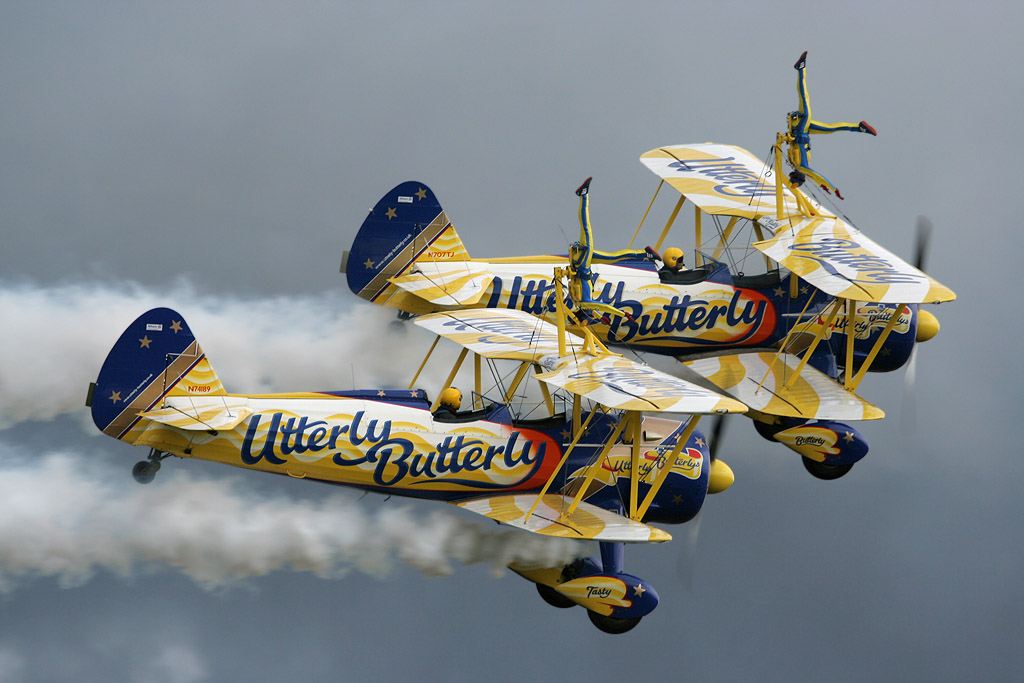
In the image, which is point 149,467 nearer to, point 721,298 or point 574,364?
point 574,364

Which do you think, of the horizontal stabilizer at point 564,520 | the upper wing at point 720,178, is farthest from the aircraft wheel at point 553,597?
the upper wing at point 720,178

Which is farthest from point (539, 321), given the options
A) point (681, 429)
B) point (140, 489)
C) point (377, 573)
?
point (140, 489)

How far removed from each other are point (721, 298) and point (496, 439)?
5.63 meters

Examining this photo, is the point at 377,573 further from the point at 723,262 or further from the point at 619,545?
the point at 723,262

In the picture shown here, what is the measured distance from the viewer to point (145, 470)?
2261 centimetres

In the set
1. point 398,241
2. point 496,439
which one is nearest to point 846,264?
point 496,439

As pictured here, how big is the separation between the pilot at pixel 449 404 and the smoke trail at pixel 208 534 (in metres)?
1.68

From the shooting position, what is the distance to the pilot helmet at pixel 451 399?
920 inches

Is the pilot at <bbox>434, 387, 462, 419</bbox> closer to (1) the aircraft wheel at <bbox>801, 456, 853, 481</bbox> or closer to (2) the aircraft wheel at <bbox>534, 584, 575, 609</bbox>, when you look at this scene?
(2) the aircraft wheel at <bbox>534, 584, 575, 609</bbox>

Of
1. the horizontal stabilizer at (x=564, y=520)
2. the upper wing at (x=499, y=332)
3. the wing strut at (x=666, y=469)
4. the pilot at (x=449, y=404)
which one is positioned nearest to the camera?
the horizontal stabilizer at (x=564, y=520)

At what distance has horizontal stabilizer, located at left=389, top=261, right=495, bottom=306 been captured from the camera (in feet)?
87.9

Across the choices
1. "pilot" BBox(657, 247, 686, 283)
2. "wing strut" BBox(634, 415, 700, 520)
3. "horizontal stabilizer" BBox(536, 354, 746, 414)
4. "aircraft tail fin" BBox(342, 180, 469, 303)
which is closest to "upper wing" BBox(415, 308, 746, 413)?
"horizontal stabilizer" BBox(536, 354, 746, 414)

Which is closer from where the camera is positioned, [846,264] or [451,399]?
[451,399]

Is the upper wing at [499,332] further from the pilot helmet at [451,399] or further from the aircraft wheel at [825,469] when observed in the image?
the aircraft wheel at [825,469]
